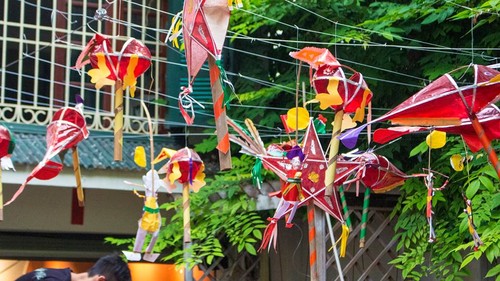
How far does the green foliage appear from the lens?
824cm

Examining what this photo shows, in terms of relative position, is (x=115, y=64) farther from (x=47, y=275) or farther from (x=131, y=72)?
(x=47, y=275)

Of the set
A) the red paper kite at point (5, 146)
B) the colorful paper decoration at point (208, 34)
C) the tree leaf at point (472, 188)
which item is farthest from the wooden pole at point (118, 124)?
the tree leaf at point (472, 188)

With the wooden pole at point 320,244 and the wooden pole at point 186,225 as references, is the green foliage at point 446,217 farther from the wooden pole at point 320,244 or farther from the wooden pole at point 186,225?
the wooden pole at point 186,225

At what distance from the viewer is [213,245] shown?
9500mm

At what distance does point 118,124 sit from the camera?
6.61 metres

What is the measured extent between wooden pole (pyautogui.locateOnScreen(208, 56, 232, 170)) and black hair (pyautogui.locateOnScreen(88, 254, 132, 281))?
3.14 feet

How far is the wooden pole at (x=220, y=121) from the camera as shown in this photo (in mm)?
5676

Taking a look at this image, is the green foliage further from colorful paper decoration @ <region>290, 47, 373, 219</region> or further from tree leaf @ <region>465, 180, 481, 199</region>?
colorful paper decoration @ <region>290, 47, 373, 219</region>

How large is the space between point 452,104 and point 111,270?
2.12 metres

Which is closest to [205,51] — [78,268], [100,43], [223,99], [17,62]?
[223,99]

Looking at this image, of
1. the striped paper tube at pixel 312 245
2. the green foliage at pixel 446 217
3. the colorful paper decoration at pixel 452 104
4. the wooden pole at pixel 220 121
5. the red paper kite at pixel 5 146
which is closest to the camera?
the wooden pole at pixel 220 121

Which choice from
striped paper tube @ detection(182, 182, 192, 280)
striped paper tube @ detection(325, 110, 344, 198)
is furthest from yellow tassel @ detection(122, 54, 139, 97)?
striped paper tube @ detection(325, 110, 344, 198)

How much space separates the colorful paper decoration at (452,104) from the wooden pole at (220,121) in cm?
84

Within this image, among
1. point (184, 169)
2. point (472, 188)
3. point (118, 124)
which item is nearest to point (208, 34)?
point (118, 124)
